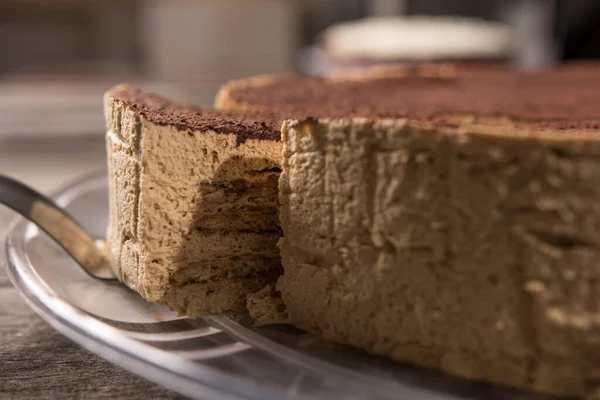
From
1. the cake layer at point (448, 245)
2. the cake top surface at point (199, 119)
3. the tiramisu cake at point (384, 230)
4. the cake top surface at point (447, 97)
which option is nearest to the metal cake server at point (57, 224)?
the tiramisu cake at point (384, 230)

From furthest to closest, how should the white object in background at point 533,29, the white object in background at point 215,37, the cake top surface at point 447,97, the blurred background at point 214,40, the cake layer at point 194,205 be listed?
the white object in background at point 215,37 → the white object in background at point 533,29 → the blurred background at point 214,40 → the cake top surface at point 447,97 → the cake layer at point 194,205

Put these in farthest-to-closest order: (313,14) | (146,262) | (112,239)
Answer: (313,14), (112,239), (146,262)

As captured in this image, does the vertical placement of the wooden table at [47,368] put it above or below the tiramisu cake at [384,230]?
below

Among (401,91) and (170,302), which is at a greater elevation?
(401,91)

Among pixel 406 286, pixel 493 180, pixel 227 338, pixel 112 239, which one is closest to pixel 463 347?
pixel 406 286

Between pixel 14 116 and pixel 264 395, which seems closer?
pixel 264 395

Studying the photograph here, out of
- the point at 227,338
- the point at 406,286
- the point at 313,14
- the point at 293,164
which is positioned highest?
the point at 313,14

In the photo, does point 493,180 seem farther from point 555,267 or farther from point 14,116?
point 14,116

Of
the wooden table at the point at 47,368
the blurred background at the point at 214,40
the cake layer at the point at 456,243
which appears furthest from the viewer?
the blurred background at the point at 214,40

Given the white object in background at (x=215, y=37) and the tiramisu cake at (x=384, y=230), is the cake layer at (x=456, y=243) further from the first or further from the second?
the white object in background at (x=215, y=37)
